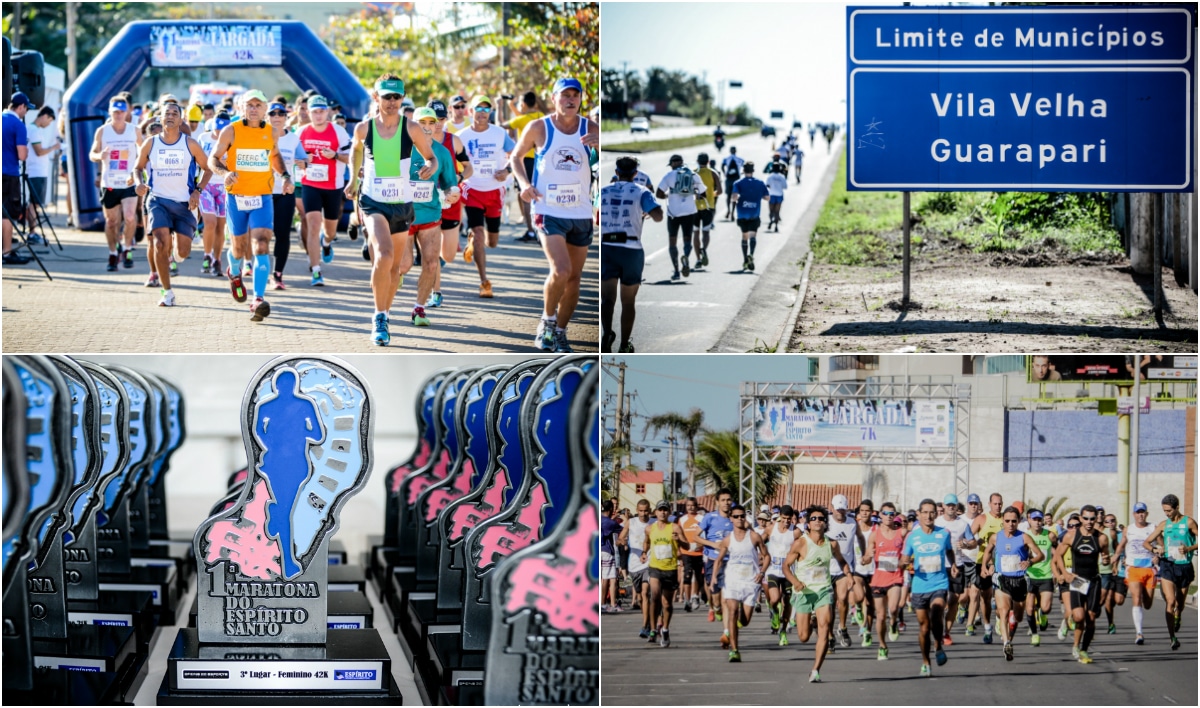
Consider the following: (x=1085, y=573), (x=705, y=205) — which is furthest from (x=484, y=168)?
(x=1085, y=573)

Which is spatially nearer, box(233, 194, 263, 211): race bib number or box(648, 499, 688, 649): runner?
box(648, 499, 688, 649): runner

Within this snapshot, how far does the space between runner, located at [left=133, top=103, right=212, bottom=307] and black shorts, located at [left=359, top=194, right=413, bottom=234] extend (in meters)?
1.92

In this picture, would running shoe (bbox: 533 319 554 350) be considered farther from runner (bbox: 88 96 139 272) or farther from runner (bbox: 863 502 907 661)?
runner (bbox: 88 96 139 272)

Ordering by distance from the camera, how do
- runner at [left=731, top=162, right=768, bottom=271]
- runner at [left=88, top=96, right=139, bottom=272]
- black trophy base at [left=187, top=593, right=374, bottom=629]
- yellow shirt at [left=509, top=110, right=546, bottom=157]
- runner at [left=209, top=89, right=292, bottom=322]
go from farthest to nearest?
yellow shirt at [left=509, top=110, right=546, bottom=157] < runner at [left=88, top=96, right=139, bottom=272] < runner at [left=731, top=162, right=768, bottom=271] < runner at [left=209, top=89, right=292, bottom=322] < black trophy base at [left=187, top=593, right=374, bottom=629]

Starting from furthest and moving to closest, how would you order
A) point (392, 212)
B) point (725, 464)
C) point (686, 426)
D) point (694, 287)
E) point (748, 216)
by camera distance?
point (748, 216) < point (694, 287) < point (725, 464) < point (392, 212) < point (686, 426)

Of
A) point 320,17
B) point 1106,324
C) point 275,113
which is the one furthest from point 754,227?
point 320,17

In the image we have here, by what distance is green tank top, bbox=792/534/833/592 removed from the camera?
27.9 feet

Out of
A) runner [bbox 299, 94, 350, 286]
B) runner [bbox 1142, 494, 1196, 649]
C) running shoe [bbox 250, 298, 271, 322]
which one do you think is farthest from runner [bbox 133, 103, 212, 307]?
runner [bbox 1142, 494, 1196, 649]

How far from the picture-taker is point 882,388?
29.1 feet

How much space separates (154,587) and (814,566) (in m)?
4.26

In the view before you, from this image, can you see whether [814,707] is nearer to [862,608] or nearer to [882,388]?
[862,608]

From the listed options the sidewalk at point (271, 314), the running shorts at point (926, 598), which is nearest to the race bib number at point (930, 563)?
the running shorts at point (926, 598)

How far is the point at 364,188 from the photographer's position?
8.72 m

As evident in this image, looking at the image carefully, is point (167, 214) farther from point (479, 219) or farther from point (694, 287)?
point (694, 287)
